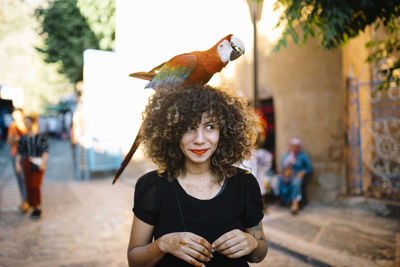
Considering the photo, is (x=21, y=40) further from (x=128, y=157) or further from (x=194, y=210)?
(x=194, y=210)

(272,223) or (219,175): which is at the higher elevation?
(219,175)

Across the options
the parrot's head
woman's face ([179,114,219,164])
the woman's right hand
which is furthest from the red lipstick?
the parrot's head

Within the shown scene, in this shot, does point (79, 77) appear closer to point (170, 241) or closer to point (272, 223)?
point (272, 223)

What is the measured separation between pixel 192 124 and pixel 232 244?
60 cm

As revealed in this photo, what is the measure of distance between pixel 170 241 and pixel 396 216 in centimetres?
555

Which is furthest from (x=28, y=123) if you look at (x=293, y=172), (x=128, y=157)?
(x=293, y=172)

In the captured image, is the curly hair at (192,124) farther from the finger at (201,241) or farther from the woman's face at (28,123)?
the woman's face at (28,123)

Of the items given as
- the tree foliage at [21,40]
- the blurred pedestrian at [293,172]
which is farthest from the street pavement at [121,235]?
the tree foliage at [21,40]

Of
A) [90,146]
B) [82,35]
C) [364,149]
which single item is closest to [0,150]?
[90,146]

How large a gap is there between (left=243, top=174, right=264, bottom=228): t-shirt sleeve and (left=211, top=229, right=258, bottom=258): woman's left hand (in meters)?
0.16

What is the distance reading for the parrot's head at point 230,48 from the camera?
160 centimetres

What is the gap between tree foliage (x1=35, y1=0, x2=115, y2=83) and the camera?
3.86 m

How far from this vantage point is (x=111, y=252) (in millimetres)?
4055

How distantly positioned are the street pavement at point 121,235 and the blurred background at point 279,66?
0.51 meters
